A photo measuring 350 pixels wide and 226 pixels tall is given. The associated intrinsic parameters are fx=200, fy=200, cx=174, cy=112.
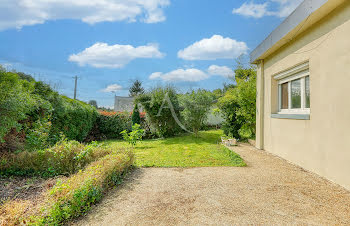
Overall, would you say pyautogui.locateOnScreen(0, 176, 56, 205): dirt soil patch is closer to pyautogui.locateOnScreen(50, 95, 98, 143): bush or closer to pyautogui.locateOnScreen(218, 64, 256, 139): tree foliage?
pyautogui.locateOnScreen(50, 95, 98, 143): bush

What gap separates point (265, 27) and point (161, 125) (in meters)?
7.12

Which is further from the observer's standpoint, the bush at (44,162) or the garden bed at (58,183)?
the bush at (44,162)

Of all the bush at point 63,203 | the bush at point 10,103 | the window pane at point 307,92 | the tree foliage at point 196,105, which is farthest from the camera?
the tree foliage at point 196,105

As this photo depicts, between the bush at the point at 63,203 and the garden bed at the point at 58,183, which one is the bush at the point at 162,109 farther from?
the bush at the point at 63,203

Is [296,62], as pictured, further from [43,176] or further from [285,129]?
[43,176]

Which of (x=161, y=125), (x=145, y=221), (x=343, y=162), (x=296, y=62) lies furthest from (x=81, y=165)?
(x=161, y=125)

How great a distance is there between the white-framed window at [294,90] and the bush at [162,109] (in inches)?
232

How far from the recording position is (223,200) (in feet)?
10.1

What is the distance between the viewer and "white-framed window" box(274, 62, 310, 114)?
5.21 meters

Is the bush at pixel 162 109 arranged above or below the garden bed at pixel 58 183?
above

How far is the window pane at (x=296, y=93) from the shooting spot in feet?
18.3

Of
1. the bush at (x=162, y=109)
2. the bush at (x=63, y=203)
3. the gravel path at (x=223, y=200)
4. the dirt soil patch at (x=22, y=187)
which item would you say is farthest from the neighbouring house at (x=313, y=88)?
the bush at (x=162, y=109)

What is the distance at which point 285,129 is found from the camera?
5.86 metres

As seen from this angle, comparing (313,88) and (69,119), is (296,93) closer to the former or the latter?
(313,88)
